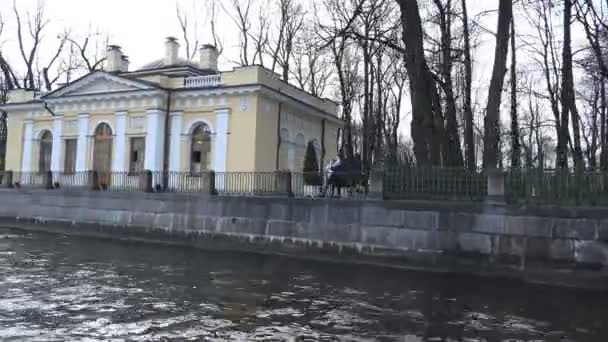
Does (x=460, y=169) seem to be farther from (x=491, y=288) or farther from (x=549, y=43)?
(x=549, y=43)

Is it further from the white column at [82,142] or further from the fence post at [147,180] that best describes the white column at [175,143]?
the white column at [82,142]

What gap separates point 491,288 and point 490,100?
694 cm

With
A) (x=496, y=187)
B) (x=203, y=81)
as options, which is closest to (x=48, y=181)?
(x=203, y=81)

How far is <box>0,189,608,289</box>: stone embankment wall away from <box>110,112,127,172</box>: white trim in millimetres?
4288

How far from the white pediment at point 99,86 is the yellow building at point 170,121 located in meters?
0.05

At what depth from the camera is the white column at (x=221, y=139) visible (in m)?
22.8

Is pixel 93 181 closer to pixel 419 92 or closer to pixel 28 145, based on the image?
pixel 28 145

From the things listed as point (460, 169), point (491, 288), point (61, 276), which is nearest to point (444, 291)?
point (491, 288)

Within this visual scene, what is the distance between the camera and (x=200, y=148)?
23828mm

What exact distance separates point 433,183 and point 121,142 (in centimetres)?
1593

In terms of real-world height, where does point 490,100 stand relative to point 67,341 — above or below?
above

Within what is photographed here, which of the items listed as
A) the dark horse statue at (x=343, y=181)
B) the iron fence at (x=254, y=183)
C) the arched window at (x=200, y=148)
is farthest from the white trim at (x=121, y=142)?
the dark horse statue at (x=343, y=181)

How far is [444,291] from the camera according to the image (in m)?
10.7

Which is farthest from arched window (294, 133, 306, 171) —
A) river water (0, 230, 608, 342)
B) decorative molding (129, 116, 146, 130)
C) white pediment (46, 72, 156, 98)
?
river water (0, 230, 608, 342)
